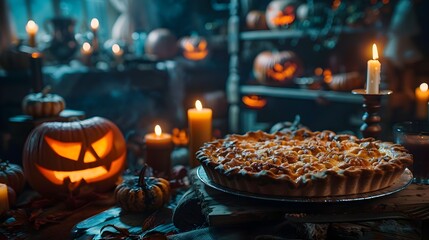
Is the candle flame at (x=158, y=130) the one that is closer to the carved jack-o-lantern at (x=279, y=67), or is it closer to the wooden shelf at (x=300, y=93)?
the wooden shelf at (x=300, y=93)

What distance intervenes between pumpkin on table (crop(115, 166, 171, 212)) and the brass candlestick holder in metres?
0.90

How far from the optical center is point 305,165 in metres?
1.40

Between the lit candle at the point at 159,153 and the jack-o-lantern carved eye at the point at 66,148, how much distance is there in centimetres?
31

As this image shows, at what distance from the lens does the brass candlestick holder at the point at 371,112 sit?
5.84 ft

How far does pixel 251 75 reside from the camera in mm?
5543

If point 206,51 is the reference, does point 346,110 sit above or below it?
below

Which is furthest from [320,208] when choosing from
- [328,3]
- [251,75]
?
[251,75]

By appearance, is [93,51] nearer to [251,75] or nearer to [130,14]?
[130,14]

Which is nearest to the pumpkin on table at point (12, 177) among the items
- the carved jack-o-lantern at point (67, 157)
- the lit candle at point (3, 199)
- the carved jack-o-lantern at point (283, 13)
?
the carved jack-o-lantern at point (67, 157)

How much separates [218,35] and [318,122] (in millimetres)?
1805

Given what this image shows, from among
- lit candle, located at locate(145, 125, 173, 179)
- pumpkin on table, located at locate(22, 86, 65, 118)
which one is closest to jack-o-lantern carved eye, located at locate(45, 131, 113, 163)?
lit candle, located at locate(145, 125, 173, 179)

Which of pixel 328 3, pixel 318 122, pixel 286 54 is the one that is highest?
pixel 328 3

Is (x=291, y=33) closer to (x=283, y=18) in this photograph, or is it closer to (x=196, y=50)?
(x=283, y=18)

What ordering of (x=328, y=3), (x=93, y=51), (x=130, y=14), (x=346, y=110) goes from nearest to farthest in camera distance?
(x=93, y=51), (x=328, y=3), (x=346, y=110), (x=130, y=14)
